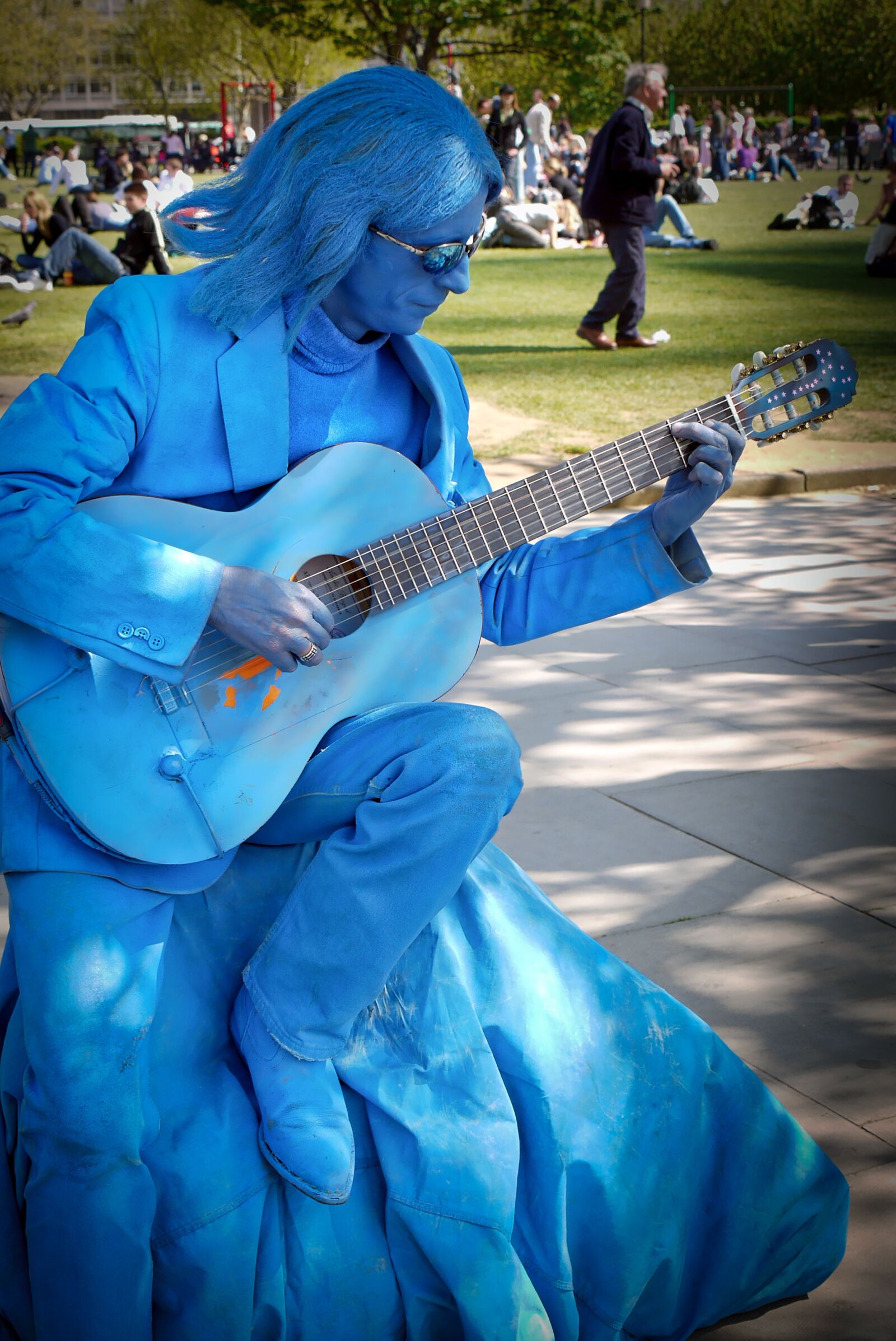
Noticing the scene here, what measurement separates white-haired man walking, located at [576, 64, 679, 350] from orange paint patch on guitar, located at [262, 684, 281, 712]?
9590mm

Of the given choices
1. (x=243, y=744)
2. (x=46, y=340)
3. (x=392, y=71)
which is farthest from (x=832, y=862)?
(x=46, y=340)

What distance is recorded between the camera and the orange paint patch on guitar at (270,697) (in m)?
2.15

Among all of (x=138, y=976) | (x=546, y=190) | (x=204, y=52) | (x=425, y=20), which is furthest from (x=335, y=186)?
(x=204, y=52)

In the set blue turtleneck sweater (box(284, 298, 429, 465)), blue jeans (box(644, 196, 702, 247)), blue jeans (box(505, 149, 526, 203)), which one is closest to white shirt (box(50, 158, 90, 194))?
blue jeans (box(505, 149, 526, 203))

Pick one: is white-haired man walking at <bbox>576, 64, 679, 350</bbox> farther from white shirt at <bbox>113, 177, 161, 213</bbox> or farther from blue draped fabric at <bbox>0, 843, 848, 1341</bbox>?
blue draped fabric at <bbox>0, 843, 848, 1341</bbox>

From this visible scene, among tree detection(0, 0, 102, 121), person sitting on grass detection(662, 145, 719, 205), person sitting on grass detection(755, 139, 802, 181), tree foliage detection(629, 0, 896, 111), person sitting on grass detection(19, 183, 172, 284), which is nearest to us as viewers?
person sitting on grass detection(19, 183, 172, 284)

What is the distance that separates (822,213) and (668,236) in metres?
3.56

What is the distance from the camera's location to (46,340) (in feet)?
40.0

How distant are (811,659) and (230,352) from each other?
355cm

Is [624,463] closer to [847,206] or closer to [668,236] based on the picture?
[668,236]

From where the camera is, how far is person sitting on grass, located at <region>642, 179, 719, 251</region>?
19.4m

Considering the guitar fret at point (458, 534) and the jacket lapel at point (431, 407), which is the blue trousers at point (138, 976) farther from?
the jacket lapel at point (431, 407)

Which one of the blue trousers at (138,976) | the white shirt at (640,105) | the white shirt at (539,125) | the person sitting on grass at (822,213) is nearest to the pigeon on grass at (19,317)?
the white shirt at (640,105)

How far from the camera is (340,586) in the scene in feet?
7.43
